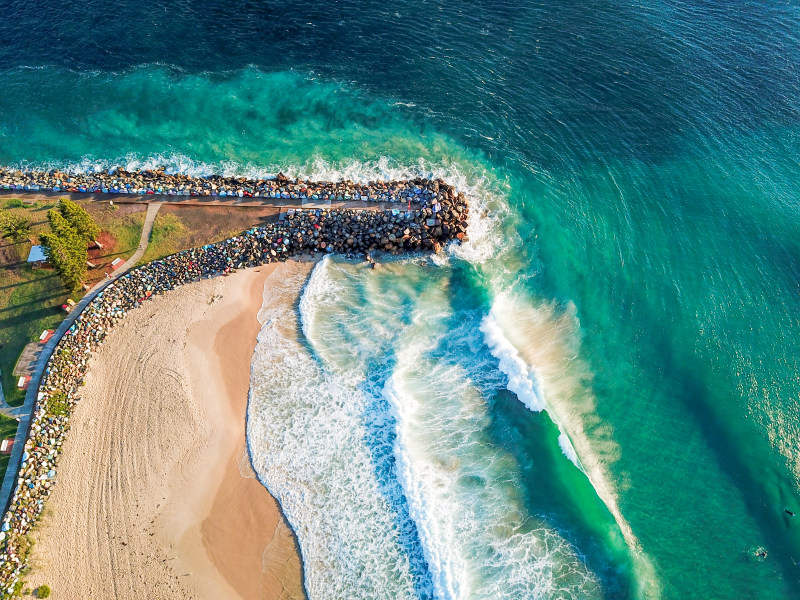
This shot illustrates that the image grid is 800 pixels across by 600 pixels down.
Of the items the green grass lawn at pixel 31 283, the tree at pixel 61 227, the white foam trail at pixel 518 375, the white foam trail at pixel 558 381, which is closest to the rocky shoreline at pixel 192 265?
the green grass lawn at pixel 31 283

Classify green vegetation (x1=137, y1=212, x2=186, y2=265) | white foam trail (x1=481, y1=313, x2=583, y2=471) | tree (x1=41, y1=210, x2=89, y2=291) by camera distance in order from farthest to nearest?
green vegetation (x1=137, y1=212, x2=186, y2=265)
tree (x1=41, y1=210, x2=89, y2=291)
white foam trail (x1=481, y1=313, x2=583, y2=471)

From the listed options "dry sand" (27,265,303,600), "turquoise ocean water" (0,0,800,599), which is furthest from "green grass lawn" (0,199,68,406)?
"turquoise ocean water" (0,0,800,599)

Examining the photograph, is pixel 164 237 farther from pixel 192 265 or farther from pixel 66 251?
pixel 66 251

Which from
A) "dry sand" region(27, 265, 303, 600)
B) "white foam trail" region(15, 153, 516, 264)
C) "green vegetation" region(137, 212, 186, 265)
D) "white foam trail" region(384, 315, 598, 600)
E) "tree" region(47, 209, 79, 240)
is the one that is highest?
"white foam trail" region(15, 153, 516, 264)

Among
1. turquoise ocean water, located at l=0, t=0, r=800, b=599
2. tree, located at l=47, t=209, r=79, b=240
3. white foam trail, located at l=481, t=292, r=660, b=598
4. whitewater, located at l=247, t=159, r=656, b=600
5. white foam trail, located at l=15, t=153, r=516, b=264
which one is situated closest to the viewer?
whitewater, located at l=247, t=159, r=656, b=600

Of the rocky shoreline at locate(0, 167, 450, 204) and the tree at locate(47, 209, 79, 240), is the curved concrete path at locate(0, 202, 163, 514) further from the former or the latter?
the tree at locate(47, 209, 79, 240)

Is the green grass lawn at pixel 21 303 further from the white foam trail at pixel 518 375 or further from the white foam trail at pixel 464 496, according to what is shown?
the white foam trail at pixel 518 375

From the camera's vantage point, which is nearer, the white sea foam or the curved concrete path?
the white sea foam
